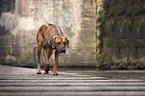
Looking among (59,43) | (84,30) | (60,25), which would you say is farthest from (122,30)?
(59,43)

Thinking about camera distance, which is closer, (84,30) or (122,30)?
(122,30)

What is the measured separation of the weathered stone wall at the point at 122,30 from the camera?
784 centimetres

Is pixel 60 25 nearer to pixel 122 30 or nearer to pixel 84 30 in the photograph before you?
pixel 84 30

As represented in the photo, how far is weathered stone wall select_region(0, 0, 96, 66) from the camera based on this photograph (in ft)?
26.7

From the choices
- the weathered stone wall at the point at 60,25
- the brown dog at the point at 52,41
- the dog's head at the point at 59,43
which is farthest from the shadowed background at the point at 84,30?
the dog's head at the point at 59,43

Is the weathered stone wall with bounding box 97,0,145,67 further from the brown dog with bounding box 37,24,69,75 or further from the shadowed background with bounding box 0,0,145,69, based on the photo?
the brown dog with bounding box 37,24,69,75

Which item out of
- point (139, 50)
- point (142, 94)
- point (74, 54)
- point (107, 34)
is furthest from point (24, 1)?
point (142, 94)

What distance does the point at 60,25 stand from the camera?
8109 millimetres

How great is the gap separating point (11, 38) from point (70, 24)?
303 cm

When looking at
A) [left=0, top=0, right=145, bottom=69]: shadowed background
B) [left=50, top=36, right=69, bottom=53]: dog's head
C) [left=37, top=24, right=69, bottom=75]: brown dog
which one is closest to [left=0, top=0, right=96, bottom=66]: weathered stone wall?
[left=0, top=0, right=145, bottom=69]: shadowed background

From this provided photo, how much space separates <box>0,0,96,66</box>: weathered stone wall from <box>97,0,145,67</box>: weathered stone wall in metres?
0.49

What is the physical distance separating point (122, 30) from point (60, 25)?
2977 millimetres

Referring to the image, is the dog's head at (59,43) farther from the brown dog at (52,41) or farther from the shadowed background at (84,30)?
the shadowed background at (84,30)

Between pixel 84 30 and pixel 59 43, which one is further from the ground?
pixel 84 30
